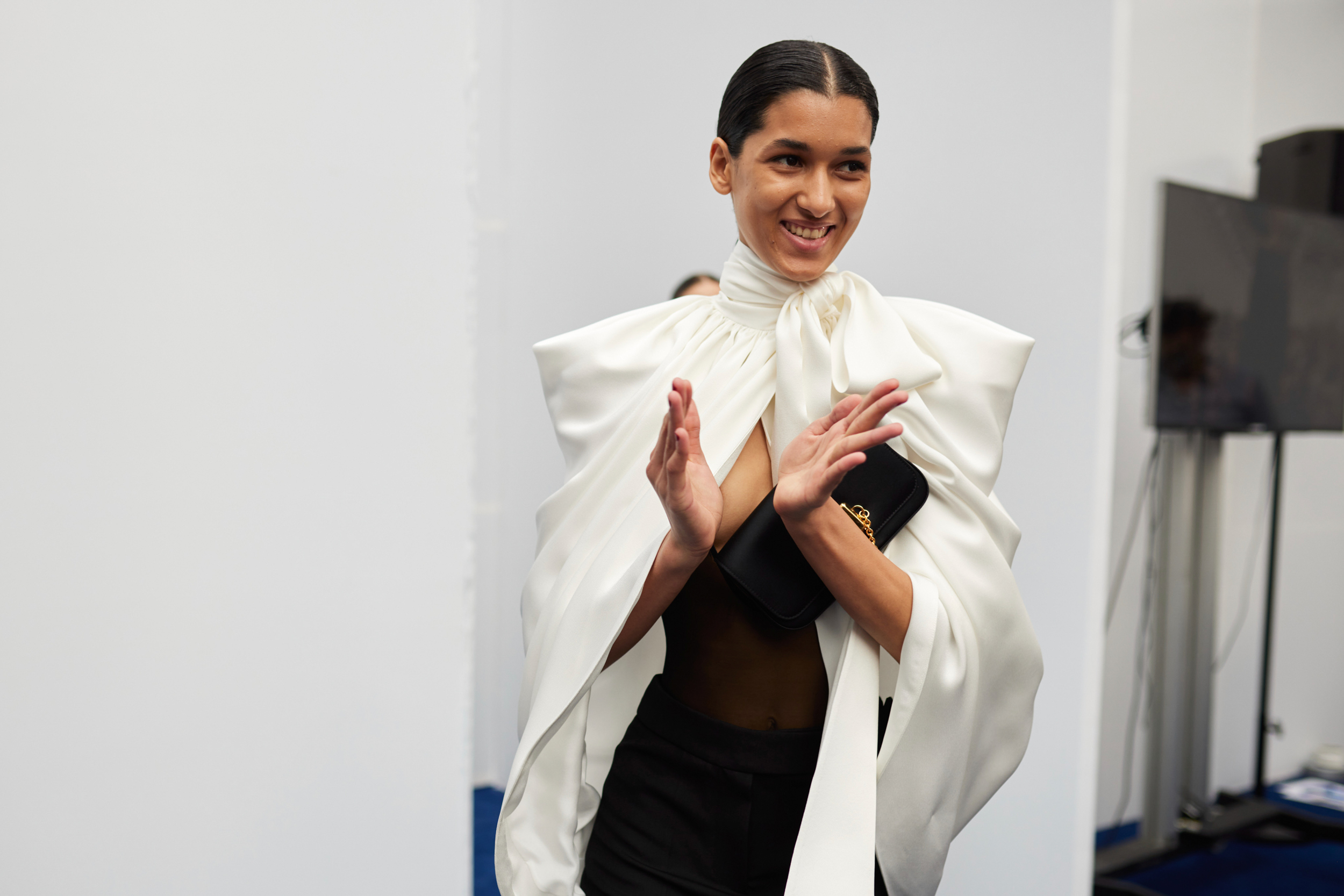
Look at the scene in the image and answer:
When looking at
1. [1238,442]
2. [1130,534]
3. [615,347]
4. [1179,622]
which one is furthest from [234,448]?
[1238,442]

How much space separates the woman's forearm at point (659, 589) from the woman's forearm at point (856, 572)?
14 centimetres

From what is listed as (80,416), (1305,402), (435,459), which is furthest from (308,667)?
(1305,402)

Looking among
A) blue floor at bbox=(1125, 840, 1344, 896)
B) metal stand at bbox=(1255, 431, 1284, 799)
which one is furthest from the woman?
metal stand at bbox=(1255, 431, 1284, 799)

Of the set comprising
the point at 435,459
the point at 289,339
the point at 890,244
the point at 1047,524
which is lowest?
the point at 1047,524

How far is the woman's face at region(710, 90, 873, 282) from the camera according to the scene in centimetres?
119

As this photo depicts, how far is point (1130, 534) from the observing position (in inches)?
162

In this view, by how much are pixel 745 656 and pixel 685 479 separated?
0.94 feet

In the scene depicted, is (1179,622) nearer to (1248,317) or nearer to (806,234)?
(1248,317)

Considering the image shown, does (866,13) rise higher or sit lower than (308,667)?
higher

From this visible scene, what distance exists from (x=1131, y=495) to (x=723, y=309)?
11.0 ft

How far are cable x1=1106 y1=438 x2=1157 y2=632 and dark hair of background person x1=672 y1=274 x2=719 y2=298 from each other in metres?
2.24

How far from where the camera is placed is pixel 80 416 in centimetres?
145

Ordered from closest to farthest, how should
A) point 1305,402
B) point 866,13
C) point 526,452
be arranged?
point 866,13
point 526,452
point 1305,402

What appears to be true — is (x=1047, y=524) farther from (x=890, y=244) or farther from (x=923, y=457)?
(x=923, y=457)
